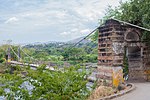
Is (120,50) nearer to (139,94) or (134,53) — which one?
(134,53)

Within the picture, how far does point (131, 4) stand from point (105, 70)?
162 inches

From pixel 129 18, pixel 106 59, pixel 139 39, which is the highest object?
pixel 129 18

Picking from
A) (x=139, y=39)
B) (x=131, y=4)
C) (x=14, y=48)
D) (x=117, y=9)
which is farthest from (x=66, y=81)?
(x=14, y=48)

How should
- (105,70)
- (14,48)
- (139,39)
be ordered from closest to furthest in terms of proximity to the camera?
(105,70), (139,39), (14,48)

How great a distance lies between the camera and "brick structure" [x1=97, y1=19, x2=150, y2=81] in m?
12.5

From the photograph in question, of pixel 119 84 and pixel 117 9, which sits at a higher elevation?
pixel 117 9

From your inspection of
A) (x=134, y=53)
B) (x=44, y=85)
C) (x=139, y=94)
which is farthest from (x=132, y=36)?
(x=44, y=85)

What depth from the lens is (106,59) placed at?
12.8m

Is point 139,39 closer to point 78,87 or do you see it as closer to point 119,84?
point 119,84

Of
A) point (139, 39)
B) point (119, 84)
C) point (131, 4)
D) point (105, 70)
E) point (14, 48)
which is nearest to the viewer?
point (119, 84)

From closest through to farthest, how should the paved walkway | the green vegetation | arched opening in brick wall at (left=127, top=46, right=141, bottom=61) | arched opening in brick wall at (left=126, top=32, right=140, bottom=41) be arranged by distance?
the green vegetation → the paved walkway → arched opening in brick wall at (left=126, top=32, right=140, bottom=41) → arched opening in brick wall at (left=127, top=46, right=141, bottom=61)

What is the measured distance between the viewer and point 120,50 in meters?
12.7

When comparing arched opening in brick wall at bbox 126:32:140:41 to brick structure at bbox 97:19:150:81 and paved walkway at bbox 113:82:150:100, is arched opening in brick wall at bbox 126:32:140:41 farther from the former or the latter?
paved walkway at bbox 113:82:150:100

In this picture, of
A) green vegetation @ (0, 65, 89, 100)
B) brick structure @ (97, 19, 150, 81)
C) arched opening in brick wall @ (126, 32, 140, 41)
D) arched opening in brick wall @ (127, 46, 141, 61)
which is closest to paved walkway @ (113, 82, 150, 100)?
brick structure @ (97, 19, 150, 81)
